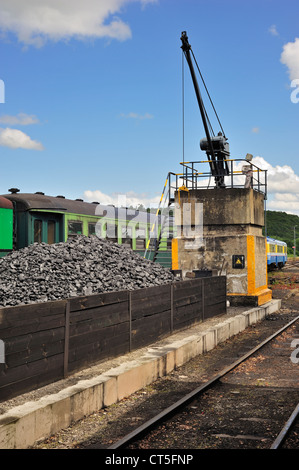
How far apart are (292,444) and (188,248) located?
37.9ft

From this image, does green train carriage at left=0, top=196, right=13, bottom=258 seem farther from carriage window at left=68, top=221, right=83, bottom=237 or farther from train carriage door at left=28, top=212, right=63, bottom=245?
carriage window at left=68, top=221, right=83, bottom=237

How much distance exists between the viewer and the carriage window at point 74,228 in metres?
18.8

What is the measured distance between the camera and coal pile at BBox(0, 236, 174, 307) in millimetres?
10023

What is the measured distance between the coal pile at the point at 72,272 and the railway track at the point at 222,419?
3.39 metres

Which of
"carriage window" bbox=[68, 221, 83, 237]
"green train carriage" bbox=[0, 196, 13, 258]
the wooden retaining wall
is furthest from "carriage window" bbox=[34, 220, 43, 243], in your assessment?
the wooden retaining wall

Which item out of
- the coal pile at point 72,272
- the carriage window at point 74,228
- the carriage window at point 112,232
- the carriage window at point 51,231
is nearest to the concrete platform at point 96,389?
the coal pile at point 72,272

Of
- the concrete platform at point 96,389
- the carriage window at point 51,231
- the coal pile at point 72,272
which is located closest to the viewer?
the concrete platform at point 96,389

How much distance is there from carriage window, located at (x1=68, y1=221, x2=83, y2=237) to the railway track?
10.9 m

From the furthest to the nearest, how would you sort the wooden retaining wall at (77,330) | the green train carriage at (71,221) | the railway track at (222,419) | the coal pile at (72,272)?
the green train carriage at (71,221), the coal pile at (72,272), the wooden retaining wall at (77,330), the railway track at (222,419)

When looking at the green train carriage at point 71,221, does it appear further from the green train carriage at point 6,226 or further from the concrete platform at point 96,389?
the concrete platform at point 96,389

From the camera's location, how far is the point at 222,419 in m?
6.58

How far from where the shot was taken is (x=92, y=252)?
491 inches

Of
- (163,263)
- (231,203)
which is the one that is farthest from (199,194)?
(163,263)
